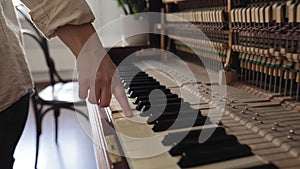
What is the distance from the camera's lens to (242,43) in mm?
1174

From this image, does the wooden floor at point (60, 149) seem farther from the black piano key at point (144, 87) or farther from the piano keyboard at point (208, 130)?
the piano keyboard at point (208, 130)

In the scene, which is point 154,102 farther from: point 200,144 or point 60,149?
point 60,149

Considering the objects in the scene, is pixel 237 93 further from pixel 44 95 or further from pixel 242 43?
pixel 44 95

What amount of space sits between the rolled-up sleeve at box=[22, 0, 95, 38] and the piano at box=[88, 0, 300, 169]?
11.1 inches

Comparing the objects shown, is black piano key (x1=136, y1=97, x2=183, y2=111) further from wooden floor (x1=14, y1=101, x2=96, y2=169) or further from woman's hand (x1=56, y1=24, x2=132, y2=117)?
wooden floor (x1=14, y1=101, x2=96, y2=169)

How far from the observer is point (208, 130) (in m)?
0.70

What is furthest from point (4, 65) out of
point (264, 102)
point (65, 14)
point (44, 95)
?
point (44, 95)

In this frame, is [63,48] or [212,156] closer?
[212,156]

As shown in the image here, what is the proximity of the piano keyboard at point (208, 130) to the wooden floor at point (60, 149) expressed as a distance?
151 cm

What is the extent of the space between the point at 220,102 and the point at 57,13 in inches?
21.0

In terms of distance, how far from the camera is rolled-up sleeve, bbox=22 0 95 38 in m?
0.73

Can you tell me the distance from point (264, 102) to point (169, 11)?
105cm

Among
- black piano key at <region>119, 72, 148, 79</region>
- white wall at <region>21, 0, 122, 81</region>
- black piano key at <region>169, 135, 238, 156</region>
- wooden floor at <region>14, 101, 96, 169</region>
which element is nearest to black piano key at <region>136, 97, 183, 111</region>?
black piano key at <region>169, 135, 238, 156</region>

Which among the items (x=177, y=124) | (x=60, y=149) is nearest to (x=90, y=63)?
(x=177, y=124)
